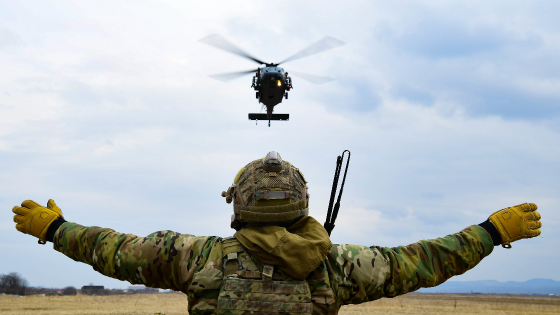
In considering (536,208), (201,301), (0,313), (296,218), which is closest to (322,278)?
(296,218)

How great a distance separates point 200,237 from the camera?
3146mm

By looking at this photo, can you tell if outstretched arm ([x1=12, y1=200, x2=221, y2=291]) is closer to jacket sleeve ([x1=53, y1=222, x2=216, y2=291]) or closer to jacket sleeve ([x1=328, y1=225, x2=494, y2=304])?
jacket sleeve ([x1=53, y1=222, x2=216, y2=291])

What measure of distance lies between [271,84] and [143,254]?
29.3 metres

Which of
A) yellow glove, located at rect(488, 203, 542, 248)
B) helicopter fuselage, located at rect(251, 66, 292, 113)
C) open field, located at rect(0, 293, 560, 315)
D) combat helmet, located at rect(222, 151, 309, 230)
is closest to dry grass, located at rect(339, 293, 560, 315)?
open field, located at rect(0, 293, 560, 315)

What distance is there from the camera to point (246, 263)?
2.93 metres

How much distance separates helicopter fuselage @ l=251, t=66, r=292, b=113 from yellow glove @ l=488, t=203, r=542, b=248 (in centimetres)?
2882

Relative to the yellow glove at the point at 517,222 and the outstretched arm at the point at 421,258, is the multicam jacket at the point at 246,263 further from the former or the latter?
the yellow glove at the point at 517,222

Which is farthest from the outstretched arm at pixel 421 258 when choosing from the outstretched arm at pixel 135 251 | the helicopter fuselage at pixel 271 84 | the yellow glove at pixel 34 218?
the helicopter fuselage at pixel 271 84

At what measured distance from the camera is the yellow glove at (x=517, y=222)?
3.23 m

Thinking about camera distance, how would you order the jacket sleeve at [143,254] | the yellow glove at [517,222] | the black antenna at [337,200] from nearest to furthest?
the jacket sleeve at [143,254] → the yellow glove at [517,222] → the black antenna at [337,200]

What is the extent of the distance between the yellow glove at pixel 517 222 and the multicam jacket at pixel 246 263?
0.12m

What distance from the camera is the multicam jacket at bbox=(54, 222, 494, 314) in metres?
2.91

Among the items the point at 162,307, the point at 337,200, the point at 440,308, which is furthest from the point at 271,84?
the point at 337,200

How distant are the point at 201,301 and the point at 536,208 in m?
2.42
